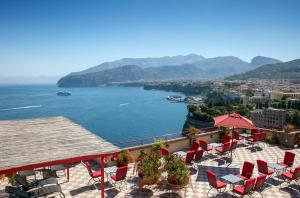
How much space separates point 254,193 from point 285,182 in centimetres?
180

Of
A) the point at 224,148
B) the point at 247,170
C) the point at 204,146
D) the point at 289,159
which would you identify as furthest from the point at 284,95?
the point at 247,170

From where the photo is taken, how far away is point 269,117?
336 feet

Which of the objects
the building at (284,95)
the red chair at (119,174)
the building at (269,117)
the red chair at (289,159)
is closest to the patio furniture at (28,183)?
the red chair at (119,174)

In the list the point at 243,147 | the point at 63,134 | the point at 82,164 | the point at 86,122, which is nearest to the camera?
the point at 63,134

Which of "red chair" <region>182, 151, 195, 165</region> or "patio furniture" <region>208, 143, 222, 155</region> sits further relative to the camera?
"patio furniture" <region>208, 143, 222, 155</region>

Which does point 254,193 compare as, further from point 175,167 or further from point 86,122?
point 86,122

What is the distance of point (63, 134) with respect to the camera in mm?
8070

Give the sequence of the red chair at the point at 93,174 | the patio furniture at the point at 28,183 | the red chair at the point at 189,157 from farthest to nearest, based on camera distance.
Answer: the red chair at the point at 189,157
the red chair at the point at 93,174
the patio furniture at the point at 28,183

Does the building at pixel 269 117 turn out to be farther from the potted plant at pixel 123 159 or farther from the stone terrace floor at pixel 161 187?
the potted plant at pixel 123 159

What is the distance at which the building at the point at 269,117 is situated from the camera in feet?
322

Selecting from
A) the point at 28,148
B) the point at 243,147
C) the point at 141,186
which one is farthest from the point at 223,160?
the point at 28,148

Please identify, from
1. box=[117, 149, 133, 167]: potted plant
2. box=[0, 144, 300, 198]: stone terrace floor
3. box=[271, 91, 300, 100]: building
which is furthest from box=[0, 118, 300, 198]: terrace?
box=[271, 91, 300, 100]: building

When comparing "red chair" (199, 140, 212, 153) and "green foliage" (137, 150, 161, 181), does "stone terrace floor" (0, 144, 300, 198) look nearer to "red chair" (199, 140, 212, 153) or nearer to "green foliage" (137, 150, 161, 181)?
"green foliage" (137, 150, 161, 181)

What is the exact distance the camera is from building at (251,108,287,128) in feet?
322
